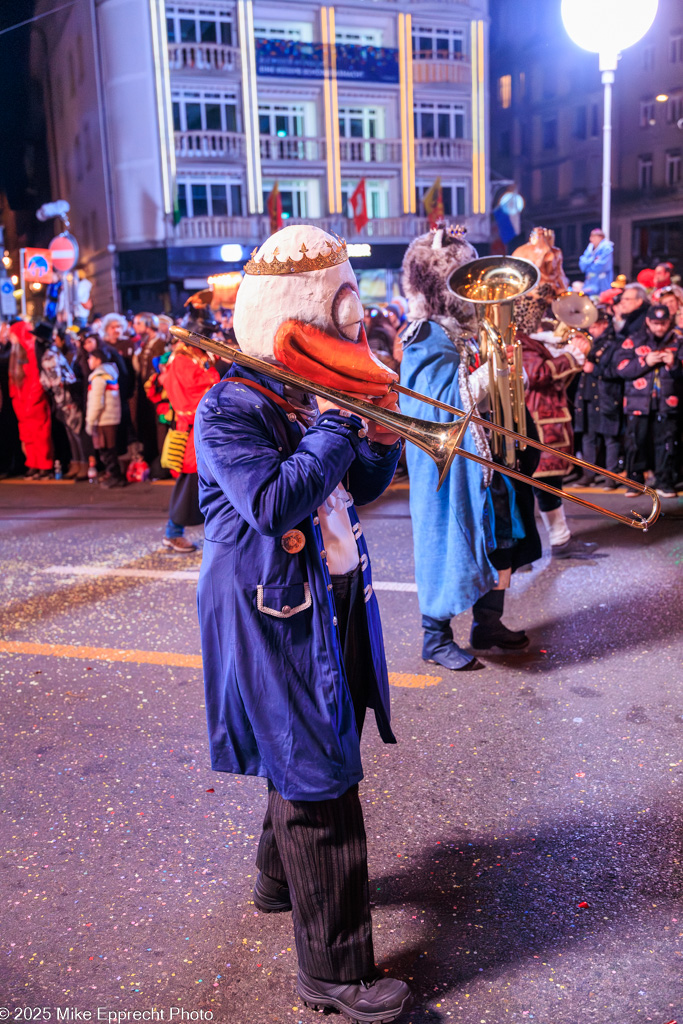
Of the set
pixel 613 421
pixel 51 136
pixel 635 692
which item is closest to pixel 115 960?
pixel 635 692

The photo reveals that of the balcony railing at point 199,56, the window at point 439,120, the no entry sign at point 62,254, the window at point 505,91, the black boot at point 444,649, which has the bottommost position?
the black boot at point 444,649

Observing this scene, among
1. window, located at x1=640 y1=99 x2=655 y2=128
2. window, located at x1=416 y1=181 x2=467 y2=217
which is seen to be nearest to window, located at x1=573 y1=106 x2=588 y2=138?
window, located at x1=640 y1=99 x2=655 y2=128

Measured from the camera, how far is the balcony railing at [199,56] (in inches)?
1163

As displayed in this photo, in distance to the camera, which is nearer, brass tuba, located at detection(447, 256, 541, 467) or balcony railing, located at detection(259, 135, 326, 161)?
brass tuba, located at detection(447, 256, 541, 467)

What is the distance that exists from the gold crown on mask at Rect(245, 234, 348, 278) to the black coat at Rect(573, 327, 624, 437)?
267 inches

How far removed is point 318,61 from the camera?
102 ft

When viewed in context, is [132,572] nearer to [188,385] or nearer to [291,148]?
[188,385]

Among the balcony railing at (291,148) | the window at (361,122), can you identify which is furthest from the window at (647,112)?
the balcony railing at (291,148)

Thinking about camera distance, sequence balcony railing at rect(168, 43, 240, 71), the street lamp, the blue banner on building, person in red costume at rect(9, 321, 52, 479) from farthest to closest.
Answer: the blue banner on building < balcony railing at rect(168, 43, 240, 71) < the street lamp < person in red costume at rect(9, 321, 52, 479)

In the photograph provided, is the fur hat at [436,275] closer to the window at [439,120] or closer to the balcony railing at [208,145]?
the balcony railing at [208,145]

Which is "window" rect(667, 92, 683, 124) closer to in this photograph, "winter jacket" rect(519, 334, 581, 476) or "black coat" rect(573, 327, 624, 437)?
"black coat" rect(573, 327, 624, 437)

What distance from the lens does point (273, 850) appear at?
246 cm

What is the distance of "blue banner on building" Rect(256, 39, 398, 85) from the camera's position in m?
30.5

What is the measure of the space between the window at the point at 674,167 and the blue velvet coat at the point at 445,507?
3640 cm
